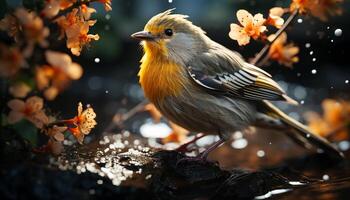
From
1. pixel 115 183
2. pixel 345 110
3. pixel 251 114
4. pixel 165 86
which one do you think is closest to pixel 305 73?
pixel 345 110

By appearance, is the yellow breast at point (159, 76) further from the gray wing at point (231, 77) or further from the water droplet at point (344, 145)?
the water droplet at point (344, 145)

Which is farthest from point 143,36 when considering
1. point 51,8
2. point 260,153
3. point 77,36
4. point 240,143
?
point 240,143

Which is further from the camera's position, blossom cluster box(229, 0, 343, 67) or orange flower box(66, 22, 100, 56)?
blossom cluster box(229, 0, 343, 67)

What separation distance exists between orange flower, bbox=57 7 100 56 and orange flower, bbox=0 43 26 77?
0.47 metres

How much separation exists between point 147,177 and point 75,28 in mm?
913

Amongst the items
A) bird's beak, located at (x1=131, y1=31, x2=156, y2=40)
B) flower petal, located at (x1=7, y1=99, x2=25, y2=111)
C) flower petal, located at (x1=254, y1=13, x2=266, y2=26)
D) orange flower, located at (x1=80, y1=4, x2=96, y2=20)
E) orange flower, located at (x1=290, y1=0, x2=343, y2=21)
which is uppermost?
orange flower, located at (x1=290, y1=0, x2=343, y2=21)

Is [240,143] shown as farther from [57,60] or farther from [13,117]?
[57,60]

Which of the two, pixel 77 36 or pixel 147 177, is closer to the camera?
pixel 77 36

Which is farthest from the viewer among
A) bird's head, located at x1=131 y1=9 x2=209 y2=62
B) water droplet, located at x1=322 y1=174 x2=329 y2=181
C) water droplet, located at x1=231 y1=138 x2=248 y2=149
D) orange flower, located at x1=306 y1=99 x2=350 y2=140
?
water droplet, located at x1=231 y1=138 x2=248 y2=149

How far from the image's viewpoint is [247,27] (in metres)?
3.97

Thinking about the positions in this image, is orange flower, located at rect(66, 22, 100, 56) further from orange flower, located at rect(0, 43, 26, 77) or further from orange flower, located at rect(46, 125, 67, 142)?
orange flower, located at rect(0, 43, 26, 77)

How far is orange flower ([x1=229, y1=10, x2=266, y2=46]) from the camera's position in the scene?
393 cm

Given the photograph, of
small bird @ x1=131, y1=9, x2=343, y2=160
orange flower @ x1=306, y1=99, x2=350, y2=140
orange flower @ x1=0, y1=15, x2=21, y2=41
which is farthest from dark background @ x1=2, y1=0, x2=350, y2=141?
orange flower @ x1=0, y1=15, x2=21, y2=41

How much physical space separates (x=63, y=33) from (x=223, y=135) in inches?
68.3
